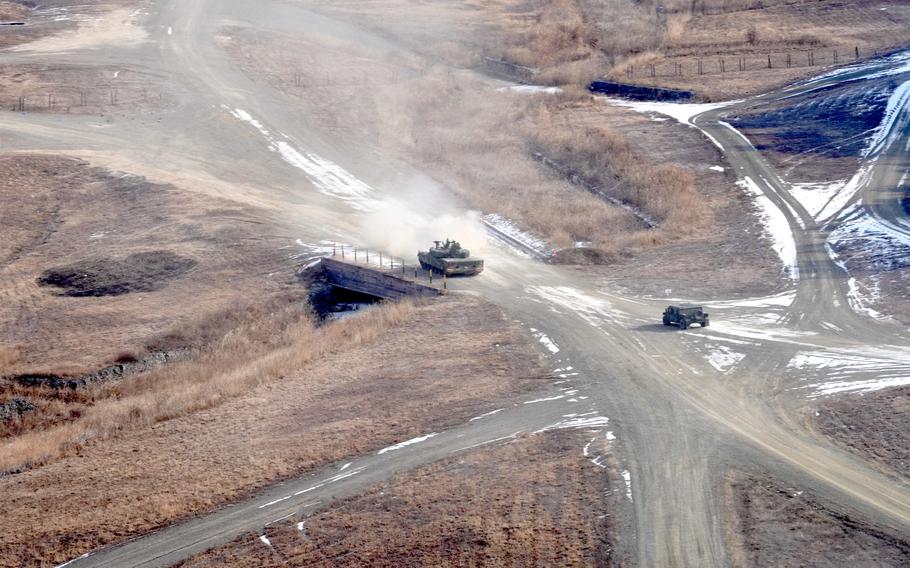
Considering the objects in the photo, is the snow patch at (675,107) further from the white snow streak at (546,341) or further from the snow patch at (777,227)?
the white snow streak at (546,341)

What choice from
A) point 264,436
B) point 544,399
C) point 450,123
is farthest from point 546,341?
point 450,123

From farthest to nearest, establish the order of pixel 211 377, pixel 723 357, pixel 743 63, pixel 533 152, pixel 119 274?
pixel 743 63
pixel 533 152
pixel 119 274
pixel 211 377
pixel 723 357

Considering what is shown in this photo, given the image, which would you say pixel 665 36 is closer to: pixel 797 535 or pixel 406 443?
pixel 406 443

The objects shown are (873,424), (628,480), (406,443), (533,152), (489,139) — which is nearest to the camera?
(628,480)

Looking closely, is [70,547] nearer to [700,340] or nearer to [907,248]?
[700,340]

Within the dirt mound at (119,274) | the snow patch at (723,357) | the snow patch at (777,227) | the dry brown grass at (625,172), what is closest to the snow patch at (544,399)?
the snow patch at (723,357)

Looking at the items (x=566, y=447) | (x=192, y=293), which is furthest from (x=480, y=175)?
(x=566, y=447)
